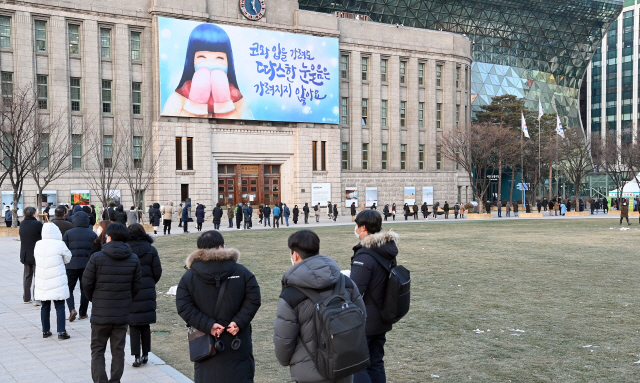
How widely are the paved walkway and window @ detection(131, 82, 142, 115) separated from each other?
35.6m

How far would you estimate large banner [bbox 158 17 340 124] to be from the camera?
44969 millimetres

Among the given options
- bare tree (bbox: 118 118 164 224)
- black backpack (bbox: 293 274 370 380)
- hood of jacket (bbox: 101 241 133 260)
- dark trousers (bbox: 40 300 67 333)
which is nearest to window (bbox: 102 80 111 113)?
bare tree (bbox: 118 118 164 224)

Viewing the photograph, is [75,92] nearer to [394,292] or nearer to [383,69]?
[383,69]

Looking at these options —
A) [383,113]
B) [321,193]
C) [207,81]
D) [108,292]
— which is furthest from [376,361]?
[383,113]

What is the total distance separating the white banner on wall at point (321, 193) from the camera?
5188cm

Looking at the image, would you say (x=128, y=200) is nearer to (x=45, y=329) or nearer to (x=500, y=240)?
(x=500, y=240)

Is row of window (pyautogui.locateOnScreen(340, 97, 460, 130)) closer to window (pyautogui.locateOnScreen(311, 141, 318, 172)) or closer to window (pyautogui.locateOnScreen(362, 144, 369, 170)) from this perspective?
window (pyautogui.locateOnScreen(362, 144, 369, 170))

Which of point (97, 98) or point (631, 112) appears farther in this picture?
point (631, 112)

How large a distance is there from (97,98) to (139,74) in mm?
3697

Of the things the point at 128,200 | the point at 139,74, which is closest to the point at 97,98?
the point at 139,74

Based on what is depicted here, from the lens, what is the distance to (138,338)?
7457 millimetres

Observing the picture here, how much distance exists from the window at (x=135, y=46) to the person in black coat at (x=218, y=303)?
4330cm

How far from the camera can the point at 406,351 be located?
827 centimetres

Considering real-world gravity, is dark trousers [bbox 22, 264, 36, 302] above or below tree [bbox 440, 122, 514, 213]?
below
